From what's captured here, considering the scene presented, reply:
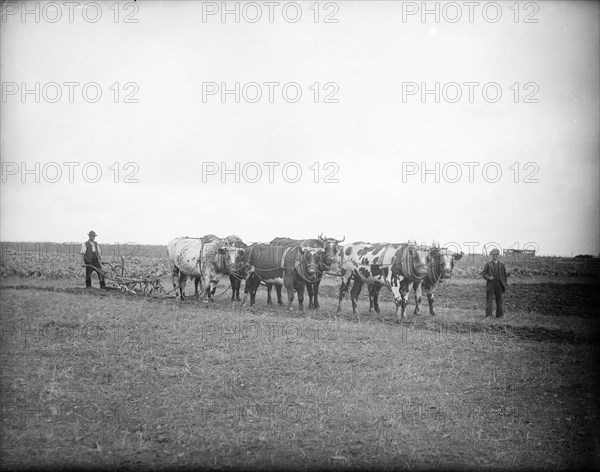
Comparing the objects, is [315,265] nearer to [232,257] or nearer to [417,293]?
[232,257]

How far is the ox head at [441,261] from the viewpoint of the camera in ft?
47.1

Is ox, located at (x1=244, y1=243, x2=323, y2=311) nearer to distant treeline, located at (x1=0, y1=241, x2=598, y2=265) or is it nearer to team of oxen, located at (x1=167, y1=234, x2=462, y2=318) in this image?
team of oxen, located at (x1=167, y1=234, x2=462, y2=318)

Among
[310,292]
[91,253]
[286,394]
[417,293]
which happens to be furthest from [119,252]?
[286,394]

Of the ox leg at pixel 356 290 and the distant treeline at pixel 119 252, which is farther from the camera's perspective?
the distant treeline at pixel 119 252

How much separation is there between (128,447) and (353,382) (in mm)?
3472

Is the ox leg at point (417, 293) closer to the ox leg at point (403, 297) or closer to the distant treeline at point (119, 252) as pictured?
the ox leg at point (403, 297)

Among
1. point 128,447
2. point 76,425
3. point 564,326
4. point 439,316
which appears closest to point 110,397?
point 76,425

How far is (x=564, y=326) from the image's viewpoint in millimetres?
12602

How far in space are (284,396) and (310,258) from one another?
776cm

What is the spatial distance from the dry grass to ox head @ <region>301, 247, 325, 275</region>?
352 centimetres

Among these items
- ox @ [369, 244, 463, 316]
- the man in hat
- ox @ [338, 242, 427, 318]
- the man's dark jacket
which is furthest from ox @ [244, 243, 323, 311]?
the man in hat

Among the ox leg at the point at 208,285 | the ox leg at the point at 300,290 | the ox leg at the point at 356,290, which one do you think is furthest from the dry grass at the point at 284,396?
the ox leg at the point at 208,285

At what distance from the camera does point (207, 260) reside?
16125mm

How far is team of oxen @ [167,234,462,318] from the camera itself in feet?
47.2
